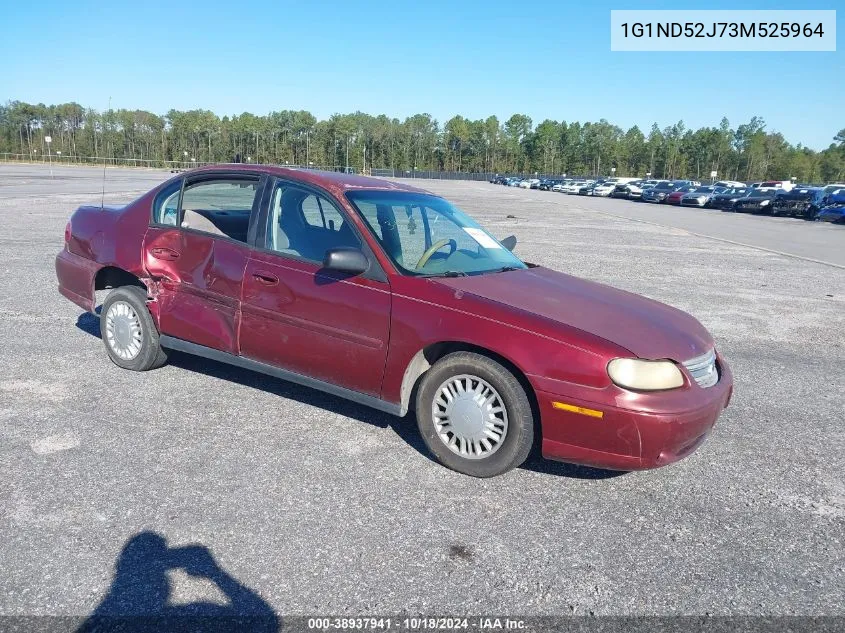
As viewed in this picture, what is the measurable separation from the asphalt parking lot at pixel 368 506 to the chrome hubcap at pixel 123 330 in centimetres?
19

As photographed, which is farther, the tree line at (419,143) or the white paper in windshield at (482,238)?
the tree line at (419,143)

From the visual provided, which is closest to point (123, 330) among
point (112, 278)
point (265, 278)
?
point (112, 278)

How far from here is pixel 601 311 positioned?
3896mm

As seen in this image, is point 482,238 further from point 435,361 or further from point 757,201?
point 757,201

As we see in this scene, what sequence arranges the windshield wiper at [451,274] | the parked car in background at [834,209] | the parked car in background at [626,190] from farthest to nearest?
the parked car in background at [626,190] < the parked car in background at [834,209] < the windshield wiper at [451,274]

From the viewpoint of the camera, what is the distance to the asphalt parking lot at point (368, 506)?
Answer: 107 inches

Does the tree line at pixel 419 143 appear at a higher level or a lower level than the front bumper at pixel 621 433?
higher

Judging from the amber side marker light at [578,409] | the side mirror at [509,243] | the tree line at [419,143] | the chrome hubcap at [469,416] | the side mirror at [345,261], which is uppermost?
the tree line at [419,143]

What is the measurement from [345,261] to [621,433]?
5.80 feet

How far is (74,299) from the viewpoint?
5621mm

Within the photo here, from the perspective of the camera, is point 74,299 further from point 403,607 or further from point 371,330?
point 403,607

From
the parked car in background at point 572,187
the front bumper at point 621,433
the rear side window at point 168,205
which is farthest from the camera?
the parked car in background at point 572,187

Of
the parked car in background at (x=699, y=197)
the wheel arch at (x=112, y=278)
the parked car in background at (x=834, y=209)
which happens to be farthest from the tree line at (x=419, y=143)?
the wheel arch at (x=112, y=278)

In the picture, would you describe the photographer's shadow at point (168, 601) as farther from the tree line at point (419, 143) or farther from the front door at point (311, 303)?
the tree line at point (419, 143)
